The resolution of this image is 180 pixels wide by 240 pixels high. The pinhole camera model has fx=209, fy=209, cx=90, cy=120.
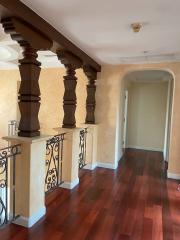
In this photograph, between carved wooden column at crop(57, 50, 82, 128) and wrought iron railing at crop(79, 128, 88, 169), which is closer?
carved wooden column at crop(57, 50, 82, 128)

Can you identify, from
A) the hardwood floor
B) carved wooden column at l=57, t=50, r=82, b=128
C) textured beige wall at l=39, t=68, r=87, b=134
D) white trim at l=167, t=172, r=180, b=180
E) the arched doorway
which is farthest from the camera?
the arched doorway

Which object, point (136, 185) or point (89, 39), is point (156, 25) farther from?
point (136, 185)

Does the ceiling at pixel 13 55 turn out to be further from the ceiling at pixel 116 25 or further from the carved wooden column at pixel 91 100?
the carved wooden column at pixel 91 100

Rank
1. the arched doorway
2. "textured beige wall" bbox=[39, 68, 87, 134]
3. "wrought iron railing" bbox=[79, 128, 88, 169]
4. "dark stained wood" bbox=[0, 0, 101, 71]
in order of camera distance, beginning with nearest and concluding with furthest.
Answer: "dark stained wood" bbox=[0, 0, 101, 71], "wrought iron railing" bbox=[79, 128, 88, 169], "textured beige wall" bbox=[39, 68, 87, 134], the arched doorway

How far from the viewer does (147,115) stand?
7020 mm

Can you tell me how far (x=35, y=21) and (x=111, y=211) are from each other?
2587 mm

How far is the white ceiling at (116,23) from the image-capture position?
2.05 meters

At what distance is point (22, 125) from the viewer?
8.21 feet

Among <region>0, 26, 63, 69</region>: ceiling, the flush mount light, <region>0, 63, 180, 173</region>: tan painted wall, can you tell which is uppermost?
<region>0, 26, 63, 69</region>: ceiling

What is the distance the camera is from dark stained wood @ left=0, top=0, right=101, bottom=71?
191 centimetres

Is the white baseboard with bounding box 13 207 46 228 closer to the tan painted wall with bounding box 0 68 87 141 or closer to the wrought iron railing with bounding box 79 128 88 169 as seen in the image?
the wrought iron railing with bounding box 79 128 88 169

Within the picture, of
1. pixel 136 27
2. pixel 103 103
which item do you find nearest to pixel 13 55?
pixel 103 103

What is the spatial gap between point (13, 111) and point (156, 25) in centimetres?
478

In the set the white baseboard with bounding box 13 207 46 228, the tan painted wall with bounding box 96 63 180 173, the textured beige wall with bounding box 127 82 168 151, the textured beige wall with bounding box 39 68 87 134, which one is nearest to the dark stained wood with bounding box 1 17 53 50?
the white baseboard with bounding box 13 207 46 228
